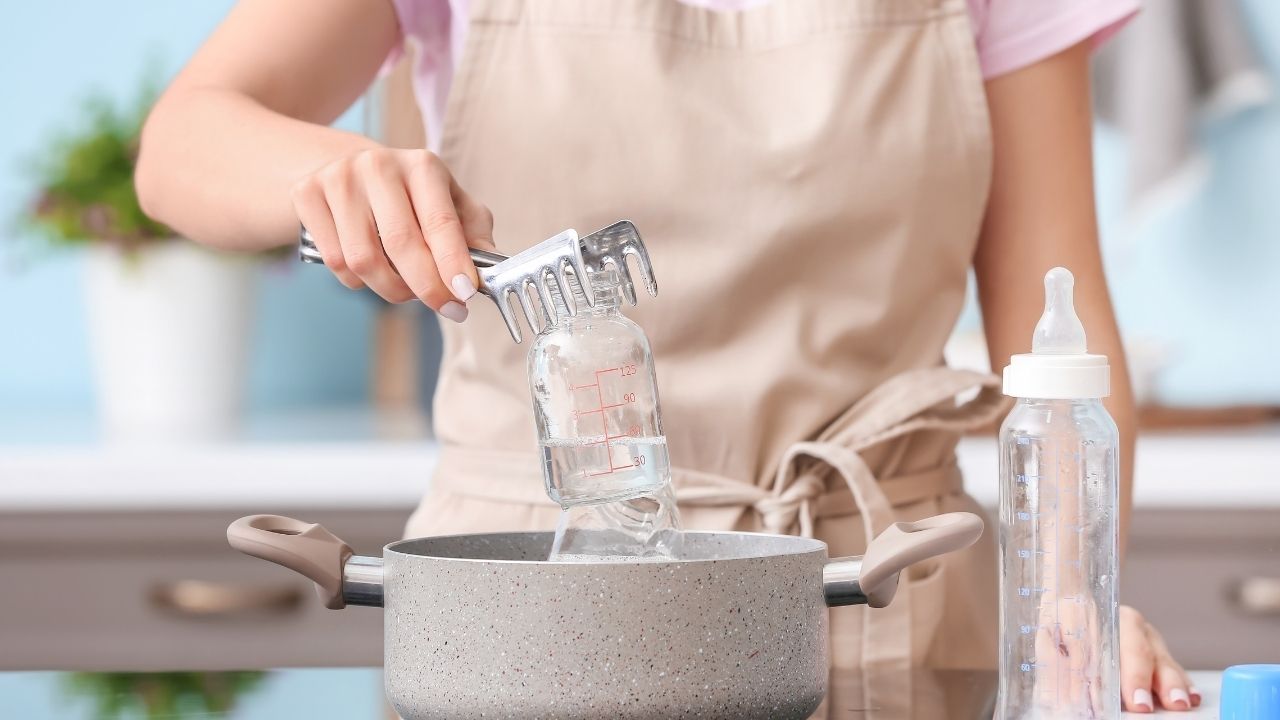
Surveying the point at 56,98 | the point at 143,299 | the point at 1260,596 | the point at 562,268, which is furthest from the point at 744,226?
the point at 56,98

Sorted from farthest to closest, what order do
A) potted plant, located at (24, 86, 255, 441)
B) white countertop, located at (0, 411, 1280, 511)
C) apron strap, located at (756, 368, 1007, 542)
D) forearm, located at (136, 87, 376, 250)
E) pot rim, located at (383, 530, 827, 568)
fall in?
potted plant, located at (24, 86, 255, 441) → white countertop, located at (0, 411, 1280, 511) → apron strap, located at (756, 368, 1007, 542) → forearm, located at (136, 87, 376, 250) → pot rim, located at (383, 530, 827, 568)

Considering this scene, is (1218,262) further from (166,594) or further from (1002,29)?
(166,594)

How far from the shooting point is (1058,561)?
61 centimetres

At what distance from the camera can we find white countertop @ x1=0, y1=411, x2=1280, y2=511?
147 cm

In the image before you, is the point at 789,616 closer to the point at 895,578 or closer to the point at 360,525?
the point at 895,578

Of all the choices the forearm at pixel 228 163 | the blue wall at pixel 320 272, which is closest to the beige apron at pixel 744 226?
the forearm at pixel 228 163

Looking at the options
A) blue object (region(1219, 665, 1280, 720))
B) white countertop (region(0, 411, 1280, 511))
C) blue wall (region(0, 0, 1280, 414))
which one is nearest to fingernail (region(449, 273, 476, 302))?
blue object (region(1219, 665, 1280, 720))

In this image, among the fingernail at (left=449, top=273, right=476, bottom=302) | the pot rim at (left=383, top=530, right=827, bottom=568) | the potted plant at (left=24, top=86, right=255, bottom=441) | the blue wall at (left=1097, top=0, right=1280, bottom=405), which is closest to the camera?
the pot rim at (left=383, top=530, right=827, bottom=568)

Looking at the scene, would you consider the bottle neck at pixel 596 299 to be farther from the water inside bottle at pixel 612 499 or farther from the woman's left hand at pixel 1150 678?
the woman's left hand at pixel 1150 678

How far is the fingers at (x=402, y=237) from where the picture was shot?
0.63 metres

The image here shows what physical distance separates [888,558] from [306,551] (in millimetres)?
234

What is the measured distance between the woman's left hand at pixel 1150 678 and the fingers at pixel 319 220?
16.3 inches

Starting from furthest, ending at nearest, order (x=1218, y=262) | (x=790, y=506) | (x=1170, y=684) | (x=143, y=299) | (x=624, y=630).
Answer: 1. (x=1218, y=262)
2. (x=143, y=299)
3. (x=790, y=506)
4. (x=1170, y=684)
5. (x=624, y=630)

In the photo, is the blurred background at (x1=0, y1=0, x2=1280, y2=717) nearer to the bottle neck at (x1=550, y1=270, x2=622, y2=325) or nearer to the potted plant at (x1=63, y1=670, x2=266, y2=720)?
the potted plant at (x1=63, y1=670, x2=266, y2=720)
